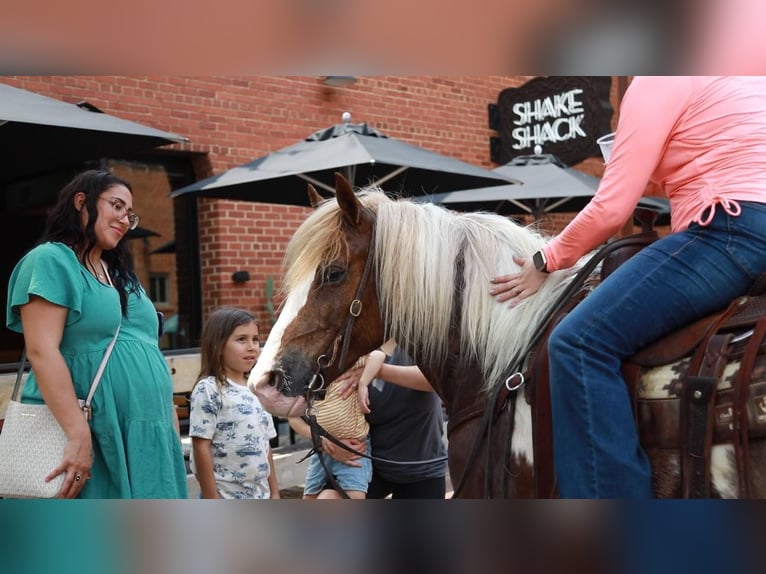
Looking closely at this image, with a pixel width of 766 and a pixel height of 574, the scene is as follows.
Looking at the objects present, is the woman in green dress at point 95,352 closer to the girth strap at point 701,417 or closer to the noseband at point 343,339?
the noseband at point 343,339

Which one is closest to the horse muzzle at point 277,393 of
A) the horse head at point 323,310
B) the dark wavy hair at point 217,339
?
the horse head at point 323,310

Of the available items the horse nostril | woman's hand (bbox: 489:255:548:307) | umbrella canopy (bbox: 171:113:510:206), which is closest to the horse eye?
the horse nostril

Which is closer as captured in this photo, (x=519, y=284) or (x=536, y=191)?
(x=519, y=284)

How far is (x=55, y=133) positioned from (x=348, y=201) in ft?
8.20

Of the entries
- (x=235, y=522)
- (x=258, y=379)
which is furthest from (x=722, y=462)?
(x=235, y=522)

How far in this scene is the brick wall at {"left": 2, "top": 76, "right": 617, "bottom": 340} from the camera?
6.81m

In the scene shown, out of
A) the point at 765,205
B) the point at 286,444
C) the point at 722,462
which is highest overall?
the point at 765,205

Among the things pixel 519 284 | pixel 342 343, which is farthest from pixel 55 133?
pixel 519 284

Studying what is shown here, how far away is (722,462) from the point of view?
5.32 feet

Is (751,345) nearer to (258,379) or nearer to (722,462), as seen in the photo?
(722,462)

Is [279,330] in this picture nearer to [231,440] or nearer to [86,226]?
[86,226]

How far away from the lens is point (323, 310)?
2254 mm

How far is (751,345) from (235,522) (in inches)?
54.9

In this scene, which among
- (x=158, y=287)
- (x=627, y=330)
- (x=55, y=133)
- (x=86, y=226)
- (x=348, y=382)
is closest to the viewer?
(x=627, y=330)
